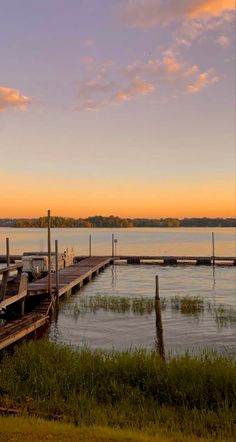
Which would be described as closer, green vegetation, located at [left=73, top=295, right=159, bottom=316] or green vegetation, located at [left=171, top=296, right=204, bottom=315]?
green vegetation, located at [left=171, top=296, right=204, bottom=315]

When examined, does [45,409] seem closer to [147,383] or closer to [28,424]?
[28,424]

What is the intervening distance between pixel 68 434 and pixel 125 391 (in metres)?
3.37

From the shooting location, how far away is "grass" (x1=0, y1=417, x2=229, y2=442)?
8.52 m

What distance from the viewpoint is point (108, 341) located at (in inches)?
906

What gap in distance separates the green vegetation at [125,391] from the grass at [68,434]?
1.85ft

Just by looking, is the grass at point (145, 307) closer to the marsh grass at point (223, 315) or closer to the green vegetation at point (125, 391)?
the marsh grass at point (223, 315)

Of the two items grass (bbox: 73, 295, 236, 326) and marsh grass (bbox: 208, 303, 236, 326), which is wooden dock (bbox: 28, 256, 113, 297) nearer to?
grass (bbox: 73, 295, 236, 326)

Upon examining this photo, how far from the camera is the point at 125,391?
11961 millimetres

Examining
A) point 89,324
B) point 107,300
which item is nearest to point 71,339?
point 89,324

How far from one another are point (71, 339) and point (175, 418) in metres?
13.6

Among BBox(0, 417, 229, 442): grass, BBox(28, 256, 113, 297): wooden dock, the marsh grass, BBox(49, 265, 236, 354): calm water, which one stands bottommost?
BBox(49, 265, 236, 354): calm water

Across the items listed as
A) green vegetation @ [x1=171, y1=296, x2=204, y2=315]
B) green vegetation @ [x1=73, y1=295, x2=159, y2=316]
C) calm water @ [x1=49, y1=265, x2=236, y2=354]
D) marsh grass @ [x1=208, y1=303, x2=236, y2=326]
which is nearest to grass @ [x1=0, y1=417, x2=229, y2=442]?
calm water @ [x1=49, y1=265, x2=236, y2=354]

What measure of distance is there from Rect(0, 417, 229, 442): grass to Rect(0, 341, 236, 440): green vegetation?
1.85 feet

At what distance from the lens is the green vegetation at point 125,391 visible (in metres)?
10.2
